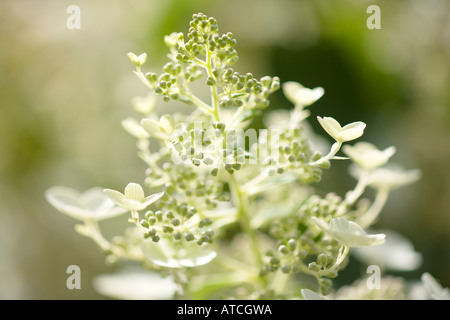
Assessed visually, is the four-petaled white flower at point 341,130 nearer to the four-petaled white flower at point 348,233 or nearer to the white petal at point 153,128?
the four-petaled white flower at point 348,233

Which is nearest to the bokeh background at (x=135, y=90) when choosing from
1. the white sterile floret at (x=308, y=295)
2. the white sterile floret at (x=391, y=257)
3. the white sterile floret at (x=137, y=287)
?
the white sterile floret at (x=391, y=257)

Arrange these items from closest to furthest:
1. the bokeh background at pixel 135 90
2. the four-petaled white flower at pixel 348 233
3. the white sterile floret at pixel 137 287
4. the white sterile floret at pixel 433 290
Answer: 1. the four-petaled white flower at pixel 348 233
2. the white sterile floret at pixel 433 290
3. the white sterile floret at pixel 137 287
4. the bokeh background at pixel 135 90

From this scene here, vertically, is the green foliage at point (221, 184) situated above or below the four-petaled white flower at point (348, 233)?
above

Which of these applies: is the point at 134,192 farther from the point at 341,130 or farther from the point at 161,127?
the point at 341,130

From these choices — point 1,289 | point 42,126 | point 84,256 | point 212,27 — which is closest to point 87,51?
point 42,126

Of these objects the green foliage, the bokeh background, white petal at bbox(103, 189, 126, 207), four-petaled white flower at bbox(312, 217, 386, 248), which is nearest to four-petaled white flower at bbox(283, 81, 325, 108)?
the green foliage
